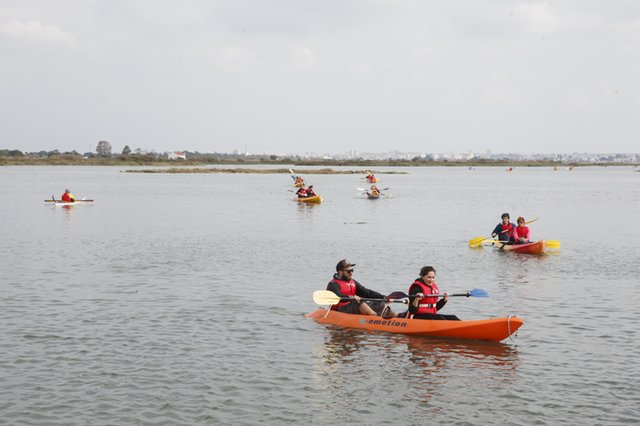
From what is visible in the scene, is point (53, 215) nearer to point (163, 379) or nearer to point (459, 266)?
point (459, 266)

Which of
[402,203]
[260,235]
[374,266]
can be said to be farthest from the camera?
[402,203]

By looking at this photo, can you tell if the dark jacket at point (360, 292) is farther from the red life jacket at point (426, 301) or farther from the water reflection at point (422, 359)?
the red life jacket at point (426, 301)

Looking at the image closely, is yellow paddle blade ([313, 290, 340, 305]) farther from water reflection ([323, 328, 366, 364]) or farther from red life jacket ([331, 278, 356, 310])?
water reflection ([323, 328, 366, 364])

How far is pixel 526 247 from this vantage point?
31828 mm

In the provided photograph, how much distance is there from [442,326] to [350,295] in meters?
2.55

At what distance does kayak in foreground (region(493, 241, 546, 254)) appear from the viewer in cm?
3141

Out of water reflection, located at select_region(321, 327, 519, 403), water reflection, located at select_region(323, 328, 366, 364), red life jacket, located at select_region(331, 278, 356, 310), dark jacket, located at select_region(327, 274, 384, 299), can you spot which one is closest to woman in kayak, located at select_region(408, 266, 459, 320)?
water reflection, located at select_region(321, 327, 519, 403)

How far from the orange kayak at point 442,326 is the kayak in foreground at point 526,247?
15694mm

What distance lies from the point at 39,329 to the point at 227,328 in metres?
4.28

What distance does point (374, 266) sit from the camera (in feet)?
92.2

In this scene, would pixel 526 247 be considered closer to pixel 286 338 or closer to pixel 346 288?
pixel 346 288

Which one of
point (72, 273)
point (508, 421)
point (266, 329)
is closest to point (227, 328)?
point (266, 329)

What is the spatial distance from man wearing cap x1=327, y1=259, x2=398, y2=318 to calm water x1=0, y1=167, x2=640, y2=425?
82cm

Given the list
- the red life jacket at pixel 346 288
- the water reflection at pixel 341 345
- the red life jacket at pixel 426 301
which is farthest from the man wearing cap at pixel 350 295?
the red life jacket at pixel 426 301
